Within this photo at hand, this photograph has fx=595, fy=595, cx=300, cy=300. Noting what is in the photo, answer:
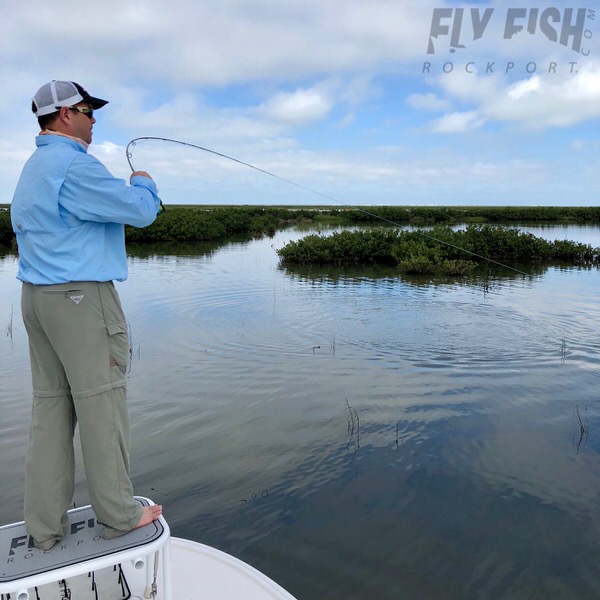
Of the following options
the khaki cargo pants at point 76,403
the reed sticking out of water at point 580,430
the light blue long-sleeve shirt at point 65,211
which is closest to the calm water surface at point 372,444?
the reed sticking out of water at point 580,430

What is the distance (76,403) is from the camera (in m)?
2.30

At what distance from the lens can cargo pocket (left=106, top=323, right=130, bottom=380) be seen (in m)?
2.34

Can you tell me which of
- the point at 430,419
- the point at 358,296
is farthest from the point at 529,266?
the point at 430,419

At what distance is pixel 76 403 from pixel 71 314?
1.14 feet

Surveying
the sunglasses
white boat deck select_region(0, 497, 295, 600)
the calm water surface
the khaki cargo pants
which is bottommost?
A: the calm water surface

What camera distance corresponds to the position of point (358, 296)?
1279 cm

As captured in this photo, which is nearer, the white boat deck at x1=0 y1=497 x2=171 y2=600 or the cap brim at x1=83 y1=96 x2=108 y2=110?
the white boat deck at x1=0 y1=497 x2=171 y2=600

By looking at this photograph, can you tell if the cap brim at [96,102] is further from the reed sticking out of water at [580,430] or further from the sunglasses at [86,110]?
the reed sticking out of water at [580,430]

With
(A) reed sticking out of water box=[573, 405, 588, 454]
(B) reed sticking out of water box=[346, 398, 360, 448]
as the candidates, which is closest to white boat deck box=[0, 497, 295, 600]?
(B) reed sticking out of water box=[346, 398, 360, 448]

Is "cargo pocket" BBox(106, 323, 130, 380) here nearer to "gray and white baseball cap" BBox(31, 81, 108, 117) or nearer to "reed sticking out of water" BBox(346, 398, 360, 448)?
"gray and white baseball cap" BBox(31, 81, 108, 117)

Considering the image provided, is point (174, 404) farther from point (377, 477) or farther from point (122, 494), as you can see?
point (122, 494)

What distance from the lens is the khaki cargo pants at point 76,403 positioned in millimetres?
2271

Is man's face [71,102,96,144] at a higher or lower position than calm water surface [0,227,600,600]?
higher

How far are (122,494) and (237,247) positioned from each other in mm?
24526
